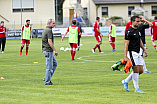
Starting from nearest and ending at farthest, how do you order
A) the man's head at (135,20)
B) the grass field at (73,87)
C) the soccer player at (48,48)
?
the grass field at (73,87)
the man's head at (135,20)
the soccer player at (48,48)

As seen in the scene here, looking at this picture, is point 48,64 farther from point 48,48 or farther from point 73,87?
point 73,87

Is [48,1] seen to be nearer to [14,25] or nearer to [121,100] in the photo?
[14,25]

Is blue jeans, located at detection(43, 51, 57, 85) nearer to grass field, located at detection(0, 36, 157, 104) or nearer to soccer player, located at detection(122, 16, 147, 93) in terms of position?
grass field, located at detection(0, 36, 157, 104)

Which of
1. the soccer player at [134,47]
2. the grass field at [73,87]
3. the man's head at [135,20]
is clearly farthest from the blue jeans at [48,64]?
the man's head at [135,20]

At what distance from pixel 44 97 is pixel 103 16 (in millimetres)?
60017

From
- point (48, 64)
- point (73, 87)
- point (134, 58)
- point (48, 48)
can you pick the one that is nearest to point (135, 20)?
point (134, 58)

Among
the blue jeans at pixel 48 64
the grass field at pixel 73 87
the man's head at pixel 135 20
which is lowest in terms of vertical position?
the grass field at pixel 73 87

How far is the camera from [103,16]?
6925cm

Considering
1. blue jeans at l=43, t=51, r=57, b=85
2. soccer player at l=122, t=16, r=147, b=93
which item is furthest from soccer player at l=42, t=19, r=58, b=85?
soccer player at l=122, t=16, r=147, b=93

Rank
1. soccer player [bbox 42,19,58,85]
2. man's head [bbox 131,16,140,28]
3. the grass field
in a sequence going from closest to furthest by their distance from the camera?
the grass field
man's head [bbox 131,16,140,28]
soccer player [bbox 42,19,58,85]

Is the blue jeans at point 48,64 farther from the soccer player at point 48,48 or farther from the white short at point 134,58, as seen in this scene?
the white short at point 134,58

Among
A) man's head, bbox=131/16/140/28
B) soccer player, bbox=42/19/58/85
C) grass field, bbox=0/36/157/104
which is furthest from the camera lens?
soccer player, bbox=42/19/58/85

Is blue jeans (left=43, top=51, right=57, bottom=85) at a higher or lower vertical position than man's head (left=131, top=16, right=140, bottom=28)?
lower

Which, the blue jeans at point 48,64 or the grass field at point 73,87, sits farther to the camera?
the blue jeans at point 48,64
